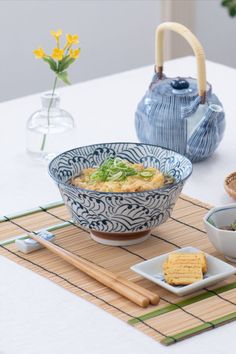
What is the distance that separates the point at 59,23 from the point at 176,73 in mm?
1255

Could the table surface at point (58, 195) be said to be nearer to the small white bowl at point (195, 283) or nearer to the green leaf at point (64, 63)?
the small white bowl at point (195, 283)

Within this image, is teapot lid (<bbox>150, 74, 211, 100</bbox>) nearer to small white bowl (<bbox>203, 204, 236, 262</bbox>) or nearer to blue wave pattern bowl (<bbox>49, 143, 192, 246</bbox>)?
blue wave pattern bowl (<bbox>49, 143, 192, 246</bbox>)

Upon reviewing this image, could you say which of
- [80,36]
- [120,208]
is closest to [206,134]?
[120,208]

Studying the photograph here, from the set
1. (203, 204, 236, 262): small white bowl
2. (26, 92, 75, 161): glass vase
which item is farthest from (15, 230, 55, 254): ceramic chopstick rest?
(26, 92, 75, 161): glass vase

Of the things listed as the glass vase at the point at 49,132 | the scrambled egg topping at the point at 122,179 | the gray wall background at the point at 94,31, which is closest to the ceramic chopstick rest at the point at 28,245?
the scrambled egg topping at the point at 122,179

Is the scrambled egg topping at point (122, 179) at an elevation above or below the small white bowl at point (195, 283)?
above

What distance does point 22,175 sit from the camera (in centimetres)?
191

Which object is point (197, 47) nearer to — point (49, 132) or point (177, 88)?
point (177, 88)

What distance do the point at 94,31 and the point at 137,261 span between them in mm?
2458

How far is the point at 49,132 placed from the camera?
1.98 m

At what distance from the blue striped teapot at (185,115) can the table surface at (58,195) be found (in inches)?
2.4

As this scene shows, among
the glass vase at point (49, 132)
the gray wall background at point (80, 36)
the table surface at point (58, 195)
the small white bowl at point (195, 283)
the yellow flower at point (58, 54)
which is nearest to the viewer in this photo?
the table surface at point (58, 195)

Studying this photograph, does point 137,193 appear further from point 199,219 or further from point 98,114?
point 98,114

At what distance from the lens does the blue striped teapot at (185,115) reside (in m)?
1.90
